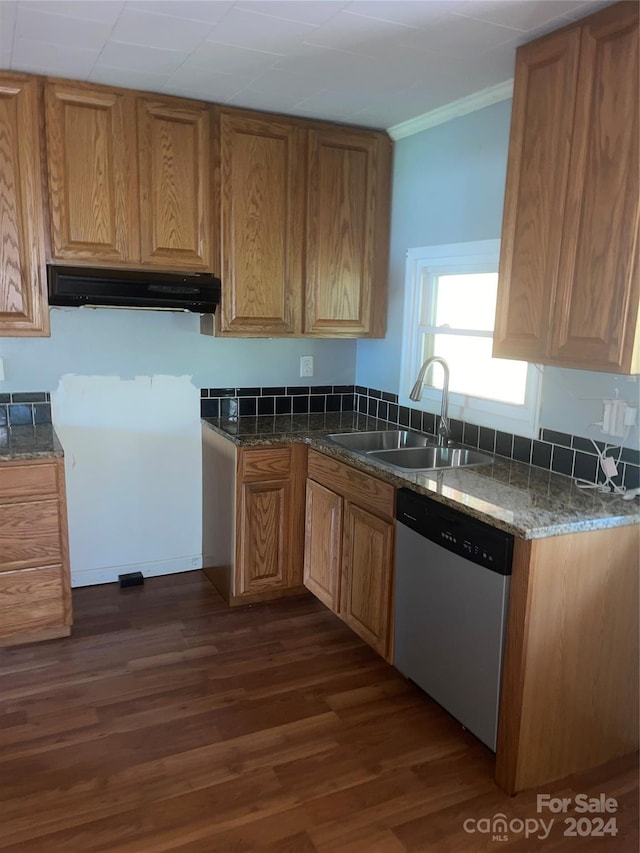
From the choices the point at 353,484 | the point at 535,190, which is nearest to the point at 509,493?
the point at 353,484

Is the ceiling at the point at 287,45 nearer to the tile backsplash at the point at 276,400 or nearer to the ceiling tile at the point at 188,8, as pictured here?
the ceiling tile at the point at 188,8

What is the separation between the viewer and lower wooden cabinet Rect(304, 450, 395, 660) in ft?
8.54

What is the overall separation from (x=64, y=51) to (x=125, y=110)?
429mm

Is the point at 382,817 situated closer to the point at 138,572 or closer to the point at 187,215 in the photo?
the point at 138,572

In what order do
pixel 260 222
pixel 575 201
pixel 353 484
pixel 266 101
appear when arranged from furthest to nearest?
pixel 260 222 → pixel 266 101 → pixel 353 484 → pixel 575 201

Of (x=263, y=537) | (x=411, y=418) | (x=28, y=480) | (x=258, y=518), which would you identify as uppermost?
(x=411, y=418)

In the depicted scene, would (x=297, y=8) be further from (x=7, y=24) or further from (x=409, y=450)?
(x=409, y=450)

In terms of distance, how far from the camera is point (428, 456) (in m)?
3.03

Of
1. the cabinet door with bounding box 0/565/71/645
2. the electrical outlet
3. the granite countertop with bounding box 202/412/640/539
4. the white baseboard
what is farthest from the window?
the cabinet door with bounding box 0/565/71/645

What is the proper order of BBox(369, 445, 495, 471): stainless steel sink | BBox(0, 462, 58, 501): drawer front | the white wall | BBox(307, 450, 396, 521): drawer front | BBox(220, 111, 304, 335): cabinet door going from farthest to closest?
the white wall, BBox(220, 111, 304, 335): cabinet door, BBox(369, 445, 495, 471): stainless steel sink, BBox(0, 462, 58, 501): drawer front, BBox(307, 450, 396, 521): drawer front

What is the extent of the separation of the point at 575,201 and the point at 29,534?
2.44 meters

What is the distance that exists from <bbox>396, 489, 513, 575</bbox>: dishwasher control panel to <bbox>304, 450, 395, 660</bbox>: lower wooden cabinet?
137 millimetres

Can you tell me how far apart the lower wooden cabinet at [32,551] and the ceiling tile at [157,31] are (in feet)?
5.35

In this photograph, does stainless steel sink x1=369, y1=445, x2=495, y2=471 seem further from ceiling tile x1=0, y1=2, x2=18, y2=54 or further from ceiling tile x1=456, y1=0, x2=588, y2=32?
ceiling tile x1=0, y1=2, x2=18, y2=54
